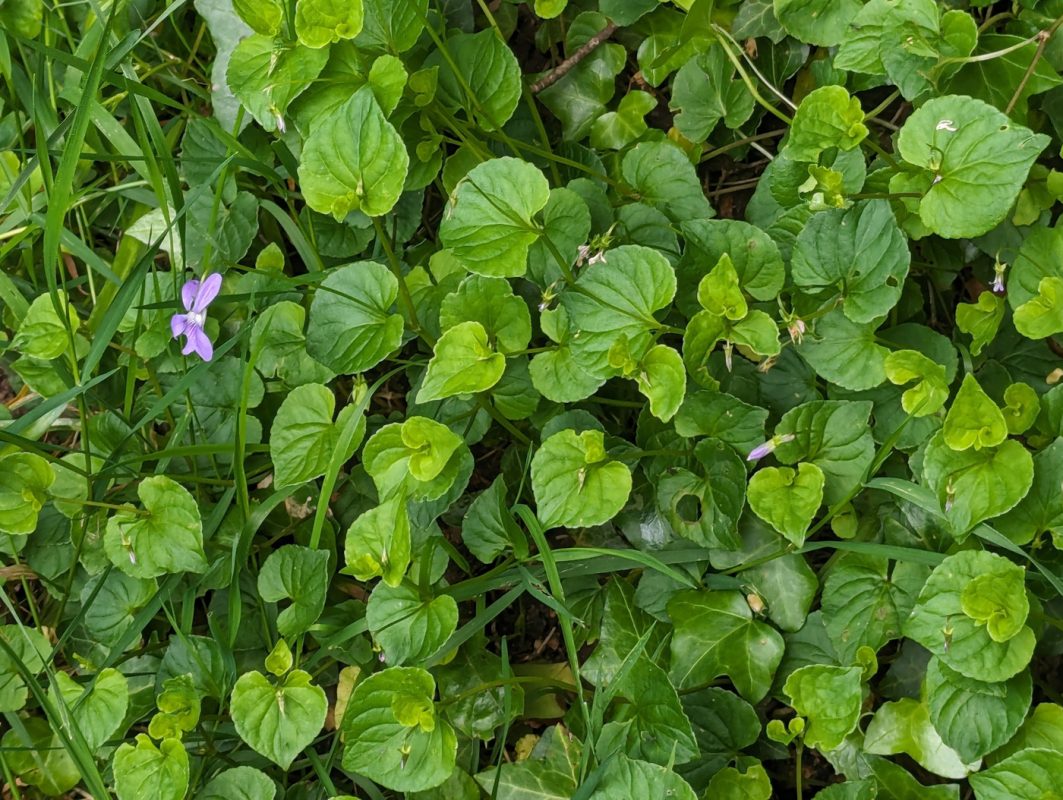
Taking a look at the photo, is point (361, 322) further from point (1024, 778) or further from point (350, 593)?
point (1024, 778)

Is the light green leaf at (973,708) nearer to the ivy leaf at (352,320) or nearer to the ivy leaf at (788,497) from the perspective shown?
the ivy leaf at (788,497)

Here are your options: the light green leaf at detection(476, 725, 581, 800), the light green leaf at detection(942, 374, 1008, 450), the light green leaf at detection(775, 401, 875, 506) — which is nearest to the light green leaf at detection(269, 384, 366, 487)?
the light green leaf at detection(476, 725, 581, 800)

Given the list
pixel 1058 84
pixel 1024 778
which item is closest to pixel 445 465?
pixel 1024 778

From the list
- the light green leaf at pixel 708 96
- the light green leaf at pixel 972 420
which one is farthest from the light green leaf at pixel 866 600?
the light green leaf at pixel 708 96

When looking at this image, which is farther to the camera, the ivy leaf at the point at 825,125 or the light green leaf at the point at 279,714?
the light green leaf at the point at 279,714

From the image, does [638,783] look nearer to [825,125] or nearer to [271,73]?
[825,125]

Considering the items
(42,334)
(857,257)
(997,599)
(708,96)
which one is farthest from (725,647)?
(42,334)

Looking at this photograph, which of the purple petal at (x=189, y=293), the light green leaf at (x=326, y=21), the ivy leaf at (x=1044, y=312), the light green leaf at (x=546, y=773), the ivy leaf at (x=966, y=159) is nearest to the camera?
the ivy leaf at (x=966, y=159)

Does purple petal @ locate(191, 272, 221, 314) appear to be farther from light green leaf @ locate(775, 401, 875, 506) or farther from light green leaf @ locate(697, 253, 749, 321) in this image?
light green leaf @ locate(775, 401, 875, 506)
